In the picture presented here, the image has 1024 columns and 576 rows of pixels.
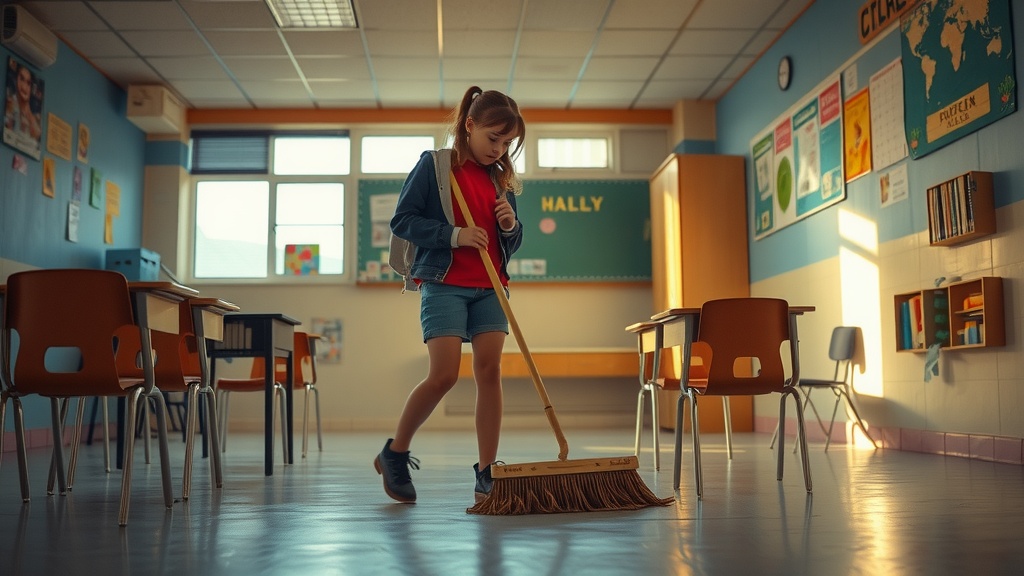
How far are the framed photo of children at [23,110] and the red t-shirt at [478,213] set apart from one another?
457 centimetres

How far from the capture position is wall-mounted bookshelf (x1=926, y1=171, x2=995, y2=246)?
4.27 m

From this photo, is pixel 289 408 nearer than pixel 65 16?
Yes

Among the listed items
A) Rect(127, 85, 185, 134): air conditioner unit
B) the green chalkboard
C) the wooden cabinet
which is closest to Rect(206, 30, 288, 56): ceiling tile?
Rect(127, 85, 185, 134): air conditioner unit

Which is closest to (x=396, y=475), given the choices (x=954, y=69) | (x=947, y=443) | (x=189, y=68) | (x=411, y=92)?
(x=947, y=443)

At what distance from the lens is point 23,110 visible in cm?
630

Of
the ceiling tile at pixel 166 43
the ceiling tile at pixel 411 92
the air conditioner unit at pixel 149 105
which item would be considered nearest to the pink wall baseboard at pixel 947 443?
the ceiling tile at pixel 411 92

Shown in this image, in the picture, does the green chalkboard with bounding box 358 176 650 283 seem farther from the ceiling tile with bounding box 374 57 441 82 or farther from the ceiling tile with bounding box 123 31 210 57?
the ceiling tile with bounding box 123 31 210 57

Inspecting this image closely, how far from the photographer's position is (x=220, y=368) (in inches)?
337

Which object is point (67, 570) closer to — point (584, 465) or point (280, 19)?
point (584, 465)

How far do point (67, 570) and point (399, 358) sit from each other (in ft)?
22.8

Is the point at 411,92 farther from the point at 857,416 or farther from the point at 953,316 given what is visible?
the point at 953,316

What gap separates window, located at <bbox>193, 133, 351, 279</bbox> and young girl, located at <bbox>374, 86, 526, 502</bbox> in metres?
6.18

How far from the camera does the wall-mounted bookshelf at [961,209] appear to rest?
14.0 ft

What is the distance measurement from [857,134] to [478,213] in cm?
378
